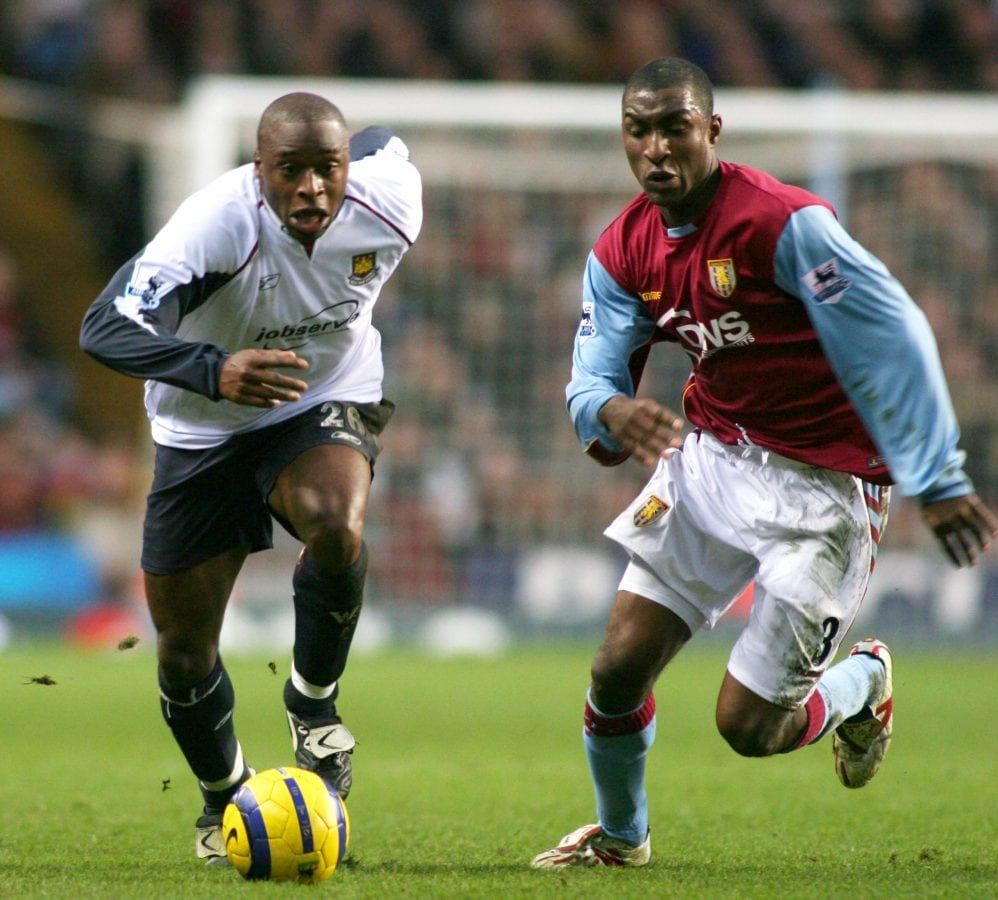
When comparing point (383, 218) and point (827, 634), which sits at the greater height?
point (383, 218)

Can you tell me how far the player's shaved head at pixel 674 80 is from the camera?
200 inches

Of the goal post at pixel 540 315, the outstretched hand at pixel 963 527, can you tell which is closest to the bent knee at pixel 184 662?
the outstretched hand at pixel 963 527

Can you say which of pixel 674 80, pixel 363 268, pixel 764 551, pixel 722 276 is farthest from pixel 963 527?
pixel 363 268

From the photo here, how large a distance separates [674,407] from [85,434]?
6807mm

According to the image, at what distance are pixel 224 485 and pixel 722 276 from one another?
1.71 m

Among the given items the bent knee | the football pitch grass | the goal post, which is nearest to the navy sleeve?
the bent knee

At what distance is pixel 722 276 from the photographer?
5.12 m

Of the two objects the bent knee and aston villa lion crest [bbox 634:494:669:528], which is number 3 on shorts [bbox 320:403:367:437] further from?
aston villa lion crest [bbox 634:494:669:528]

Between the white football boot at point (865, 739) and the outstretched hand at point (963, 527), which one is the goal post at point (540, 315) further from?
the outstretched hand at point (963, 527)

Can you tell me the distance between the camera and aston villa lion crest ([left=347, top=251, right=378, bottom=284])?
5574 millimetres

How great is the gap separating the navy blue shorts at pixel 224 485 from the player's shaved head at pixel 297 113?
0.92 metres

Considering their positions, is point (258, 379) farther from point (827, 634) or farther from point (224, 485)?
point (827, 634)

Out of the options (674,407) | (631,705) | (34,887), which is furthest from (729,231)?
(674,407)

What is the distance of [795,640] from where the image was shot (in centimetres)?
515
